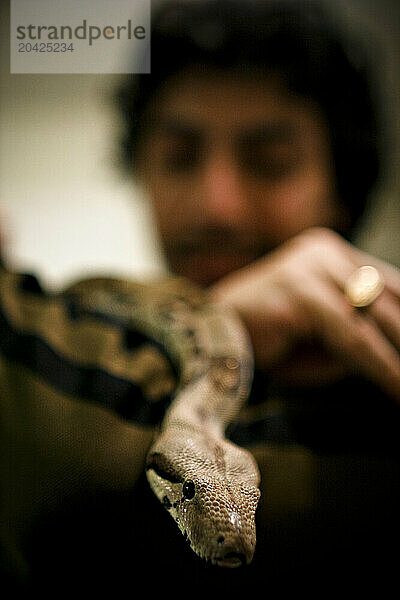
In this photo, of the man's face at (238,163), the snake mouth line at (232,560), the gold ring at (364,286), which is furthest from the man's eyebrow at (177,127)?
the snake mouth line at (232,560)

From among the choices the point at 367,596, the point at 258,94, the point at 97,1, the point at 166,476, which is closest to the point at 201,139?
the point at 258,94

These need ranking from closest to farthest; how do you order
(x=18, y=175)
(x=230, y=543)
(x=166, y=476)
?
(x=230, y=543)
(x=166, y=476)
(x=18, y=175)

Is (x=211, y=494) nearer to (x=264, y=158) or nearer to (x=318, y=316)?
(x=318, y=316)

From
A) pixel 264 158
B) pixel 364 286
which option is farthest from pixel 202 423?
pixel 264 158

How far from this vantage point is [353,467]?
0.49 m

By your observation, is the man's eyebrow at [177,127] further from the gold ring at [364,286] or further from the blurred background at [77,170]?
the gold ring at [364,286]

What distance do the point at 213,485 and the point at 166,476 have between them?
0.21ft

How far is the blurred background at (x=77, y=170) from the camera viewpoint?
66cm

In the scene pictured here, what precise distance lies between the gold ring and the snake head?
230 millimetres

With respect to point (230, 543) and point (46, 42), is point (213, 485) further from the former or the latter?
point (46, 42)

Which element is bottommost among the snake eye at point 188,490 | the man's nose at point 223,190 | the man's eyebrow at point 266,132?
the snake eye at point 188,490

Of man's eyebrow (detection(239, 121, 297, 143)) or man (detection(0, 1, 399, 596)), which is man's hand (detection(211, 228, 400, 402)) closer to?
man (detection(0, 1, 399, 596))

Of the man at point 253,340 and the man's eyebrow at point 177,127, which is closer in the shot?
the man at point 253,340

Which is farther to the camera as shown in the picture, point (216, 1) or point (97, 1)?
point (216, 1)
